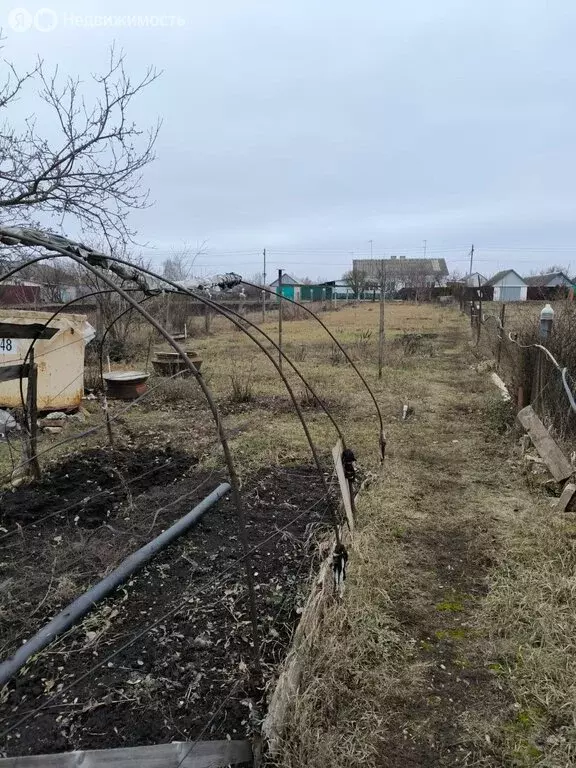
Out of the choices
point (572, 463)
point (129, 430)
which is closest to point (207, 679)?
point (572, 463)

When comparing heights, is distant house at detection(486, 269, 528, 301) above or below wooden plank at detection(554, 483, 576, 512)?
above

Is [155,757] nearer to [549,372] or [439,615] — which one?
[439,615]

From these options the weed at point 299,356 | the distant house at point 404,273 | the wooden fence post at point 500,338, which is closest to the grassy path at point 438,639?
the wooden fence post at point 500,338

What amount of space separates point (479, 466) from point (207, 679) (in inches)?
137

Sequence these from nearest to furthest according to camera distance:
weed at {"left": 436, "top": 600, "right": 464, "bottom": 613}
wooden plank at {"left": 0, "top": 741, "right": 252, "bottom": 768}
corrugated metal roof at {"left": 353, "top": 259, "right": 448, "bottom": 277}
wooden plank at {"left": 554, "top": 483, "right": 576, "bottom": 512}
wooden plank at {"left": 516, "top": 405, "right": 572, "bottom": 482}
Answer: wooden plank at {"left": 0, "top": 741, "right": 252, "bottom": 768} < weed at {"left": 436, "top": 600, "right": 464, "bottom": 613} < wooden plank at {"left": 554, "top": 483, "right": 576, "bottom": 512} < wooden plank at {"left": 516, "top": 405, "right": 572, "bottom": 482} < corrugated metal roof at {"left": 353, "top": 259, "right": 448, "bottom": 277}

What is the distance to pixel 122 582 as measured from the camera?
9.05 feet

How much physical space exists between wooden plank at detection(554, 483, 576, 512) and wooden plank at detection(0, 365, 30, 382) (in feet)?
14.4

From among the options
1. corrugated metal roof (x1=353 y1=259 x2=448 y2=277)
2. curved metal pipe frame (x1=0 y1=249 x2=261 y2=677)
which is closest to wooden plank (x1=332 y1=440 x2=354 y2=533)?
curved metal pipe frame (x1=0 y1=249 x2=261 y2=677)

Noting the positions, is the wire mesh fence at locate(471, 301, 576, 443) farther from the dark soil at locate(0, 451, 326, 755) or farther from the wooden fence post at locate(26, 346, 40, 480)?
the wooden fence post at locate(26, 346, 40, 480)

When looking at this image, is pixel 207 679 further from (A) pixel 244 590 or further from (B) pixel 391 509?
(B) pixel 391 509

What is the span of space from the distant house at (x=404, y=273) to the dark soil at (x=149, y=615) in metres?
40.9

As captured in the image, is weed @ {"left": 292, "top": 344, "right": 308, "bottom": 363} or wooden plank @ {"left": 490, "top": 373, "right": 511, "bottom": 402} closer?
wooden plank @ {"left": 490, "top": 373, "right": 511, "bottom": 402}

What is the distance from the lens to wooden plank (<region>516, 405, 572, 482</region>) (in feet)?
13.1

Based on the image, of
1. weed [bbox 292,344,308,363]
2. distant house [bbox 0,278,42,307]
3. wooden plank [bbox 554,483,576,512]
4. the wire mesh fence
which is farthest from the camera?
distant house [bbox 0,278,42,307]
